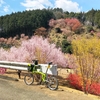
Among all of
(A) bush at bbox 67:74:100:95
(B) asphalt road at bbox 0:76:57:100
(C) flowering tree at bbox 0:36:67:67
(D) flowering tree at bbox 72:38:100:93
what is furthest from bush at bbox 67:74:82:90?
(B) asphalt road at bbox 0:76:57:100

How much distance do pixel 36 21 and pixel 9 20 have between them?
37.6ft

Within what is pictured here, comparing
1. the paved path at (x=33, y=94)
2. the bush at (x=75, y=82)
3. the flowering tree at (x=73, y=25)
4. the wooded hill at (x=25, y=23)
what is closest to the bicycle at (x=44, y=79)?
the paved path at (x=33, y=94)

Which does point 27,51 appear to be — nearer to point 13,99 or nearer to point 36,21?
point 13,99

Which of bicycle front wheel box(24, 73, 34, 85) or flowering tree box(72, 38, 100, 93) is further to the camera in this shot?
flowering tree box(72, 38, 100, 93)

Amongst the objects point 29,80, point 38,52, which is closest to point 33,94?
point 29,80

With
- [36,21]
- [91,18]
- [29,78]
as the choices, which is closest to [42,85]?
[29,78]

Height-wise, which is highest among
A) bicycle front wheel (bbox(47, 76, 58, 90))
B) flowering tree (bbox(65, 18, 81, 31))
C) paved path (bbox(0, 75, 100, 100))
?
flowering tree (bbox(65, 18, 81, 31))

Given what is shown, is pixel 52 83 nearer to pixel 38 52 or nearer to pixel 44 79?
pixel 44 79

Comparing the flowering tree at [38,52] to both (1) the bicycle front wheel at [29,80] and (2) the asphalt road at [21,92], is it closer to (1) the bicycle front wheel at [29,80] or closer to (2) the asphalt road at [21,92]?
(1) the bicycle front wheel at [29,80]

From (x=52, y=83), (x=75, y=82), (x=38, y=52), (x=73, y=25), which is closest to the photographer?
(x=52, y=83)

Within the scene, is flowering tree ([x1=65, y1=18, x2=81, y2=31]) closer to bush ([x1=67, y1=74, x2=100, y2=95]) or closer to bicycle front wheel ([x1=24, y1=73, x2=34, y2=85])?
bush ([x1=67, y1=74, x2=100, y2=95])

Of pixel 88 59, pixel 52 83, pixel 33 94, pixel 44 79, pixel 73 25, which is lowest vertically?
pixel 33 94

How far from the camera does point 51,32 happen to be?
88.2 m

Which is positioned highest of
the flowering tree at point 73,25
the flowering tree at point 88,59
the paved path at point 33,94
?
the flowering tree at point 73,25
